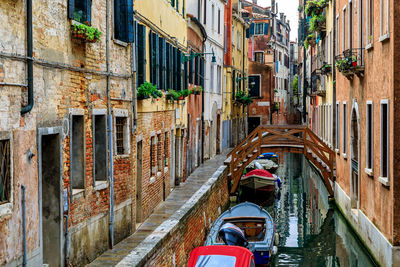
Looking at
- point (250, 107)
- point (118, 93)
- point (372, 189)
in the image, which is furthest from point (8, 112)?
point (250, 107)

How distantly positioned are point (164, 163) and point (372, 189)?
5.81m

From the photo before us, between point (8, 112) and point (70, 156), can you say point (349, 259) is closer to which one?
point (70, 156)

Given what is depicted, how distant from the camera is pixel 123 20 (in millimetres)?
11164

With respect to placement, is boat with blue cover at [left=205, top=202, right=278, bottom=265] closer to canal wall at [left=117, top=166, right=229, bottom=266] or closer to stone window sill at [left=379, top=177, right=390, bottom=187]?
canal wall at [left=117, top=166, right=229, bottom=266]

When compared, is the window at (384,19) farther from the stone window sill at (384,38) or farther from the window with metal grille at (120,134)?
the window with metal grille at (120,134)

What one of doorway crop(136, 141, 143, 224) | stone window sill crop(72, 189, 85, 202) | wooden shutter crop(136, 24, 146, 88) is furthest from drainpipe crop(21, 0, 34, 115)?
doorway crop(136, 141, 143, 224)

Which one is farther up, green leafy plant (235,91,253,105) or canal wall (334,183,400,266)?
green leafy plant (235,91,253,105)

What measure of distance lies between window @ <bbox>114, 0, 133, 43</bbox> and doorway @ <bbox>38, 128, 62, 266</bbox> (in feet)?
10.8

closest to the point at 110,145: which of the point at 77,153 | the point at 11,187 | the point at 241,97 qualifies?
the point at 77,153

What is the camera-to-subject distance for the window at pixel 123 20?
1089 cm

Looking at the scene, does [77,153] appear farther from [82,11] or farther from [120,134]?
[120,134]

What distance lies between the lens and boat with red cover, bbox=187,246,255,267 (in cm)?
991

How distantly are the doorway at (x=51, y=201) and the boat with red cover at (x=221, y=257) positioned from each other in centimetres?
259

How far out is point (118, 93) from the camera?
11039mm
